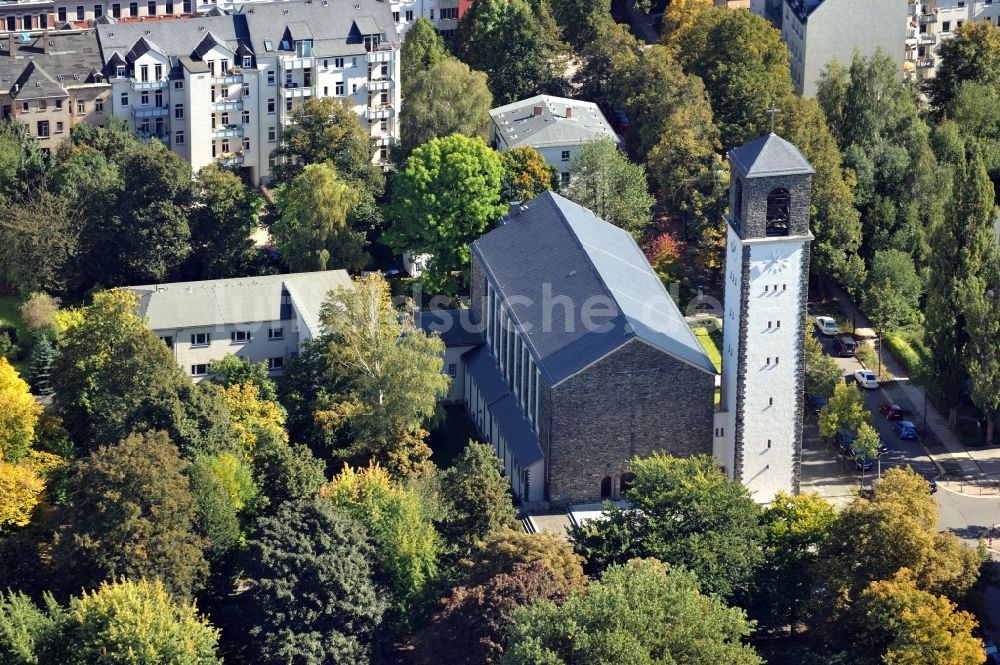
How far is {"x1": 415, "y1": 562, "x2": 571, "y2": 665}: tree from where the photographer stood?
363 ft

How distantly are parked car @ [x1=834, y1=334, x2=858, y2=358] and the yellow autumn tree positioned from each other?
123 feet

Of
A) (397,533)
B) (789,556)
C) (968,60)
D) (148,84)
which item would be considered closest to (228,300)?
(148,84)

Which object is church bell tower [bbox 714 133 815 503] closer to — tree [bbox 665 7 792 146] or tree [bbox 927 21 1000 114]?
tree [bbox 665 7 792 146]

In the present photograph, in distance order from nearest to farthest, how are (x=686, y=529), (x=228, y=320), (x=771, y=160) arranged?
1. (x=686, y=529)
2. (x=771, y=160)
3. (x=228, y=320)

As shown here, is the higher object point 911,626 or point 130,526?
point 130,526

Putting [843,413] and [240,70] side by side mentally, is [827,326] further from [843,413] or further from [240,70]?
[240,70]

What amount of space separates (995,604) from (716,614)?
755 inches

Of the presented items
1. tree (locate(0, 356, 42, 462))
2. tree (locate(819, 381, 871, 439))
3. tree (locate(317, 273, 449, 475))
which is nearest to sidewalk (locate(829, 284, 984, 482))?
tree (locate(819, 381, 871, 439))

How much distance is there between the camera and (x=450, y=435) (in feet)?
454

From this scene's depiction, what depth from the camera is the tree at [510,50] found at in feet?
579

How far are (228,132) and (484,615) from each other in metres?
63.2

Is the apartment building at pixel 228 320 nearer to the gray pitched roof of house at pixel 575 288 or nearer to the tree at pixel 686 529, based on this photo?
the gray pitched roof of house at pixel 575 288

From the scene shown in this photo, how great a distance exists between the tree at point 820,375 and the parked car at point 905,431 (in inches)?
172

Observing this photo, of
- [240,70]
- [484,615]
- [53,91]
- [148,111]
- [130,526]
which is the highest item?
[240,70]
